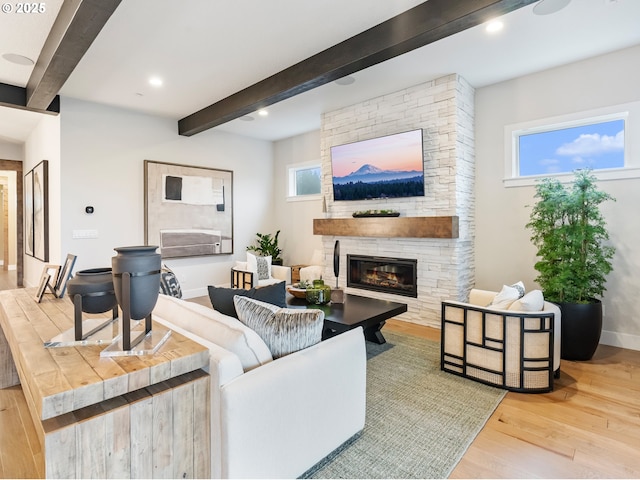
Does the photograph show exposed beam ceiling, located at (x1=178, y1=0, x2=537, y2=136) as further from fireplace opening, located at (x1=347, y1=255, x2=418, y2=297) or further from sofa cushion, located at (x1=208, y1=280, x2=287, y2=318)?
fireplace opening, located at (x1=347, y1=255, x2=418, y2=297)

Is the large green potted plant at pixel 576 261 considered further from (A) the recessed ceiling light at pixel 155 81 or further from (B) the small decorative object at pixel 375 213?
(A) the recessed ceiling light at pixel 155 81

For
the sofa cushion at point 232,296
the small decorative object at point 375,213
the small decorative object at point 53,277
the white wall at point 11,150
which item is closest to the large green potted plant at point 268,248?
the small decorative object at point 375,213

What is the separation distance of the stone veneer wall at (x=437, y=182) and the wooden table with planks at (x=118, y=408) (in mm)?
3351

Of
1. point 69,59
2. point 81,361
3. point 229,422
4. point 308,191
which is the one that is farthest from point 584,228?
point 69,59

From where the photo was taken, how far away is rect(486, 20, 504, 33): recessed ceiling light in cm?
292

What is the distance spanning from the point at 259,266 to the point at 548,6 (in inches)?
166

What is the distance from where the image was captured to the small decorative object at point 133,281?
1349mm

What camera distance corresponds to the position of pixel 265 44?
3211mm

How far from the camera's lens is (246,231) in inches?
258

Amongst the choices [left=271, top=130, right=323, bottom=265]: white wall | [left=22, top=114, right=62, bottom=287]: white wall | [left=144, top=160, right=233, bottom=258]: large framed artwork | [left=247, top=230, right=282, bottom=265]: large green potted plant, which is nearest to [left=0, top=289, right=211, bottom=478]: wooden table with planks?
[left=22, top=114, right=62, bottom=287]: white wall

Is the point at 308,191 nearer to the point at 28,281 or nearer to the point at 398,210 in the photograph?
the point at 398,210

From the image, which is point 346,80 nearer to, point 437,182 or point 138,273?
point 437,182

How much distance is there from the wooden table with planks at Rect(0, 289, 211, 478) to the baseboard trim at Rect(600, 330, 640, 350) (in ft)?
13.2

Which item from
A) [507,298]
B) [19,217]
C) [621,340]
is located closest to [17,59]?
[19,217]
